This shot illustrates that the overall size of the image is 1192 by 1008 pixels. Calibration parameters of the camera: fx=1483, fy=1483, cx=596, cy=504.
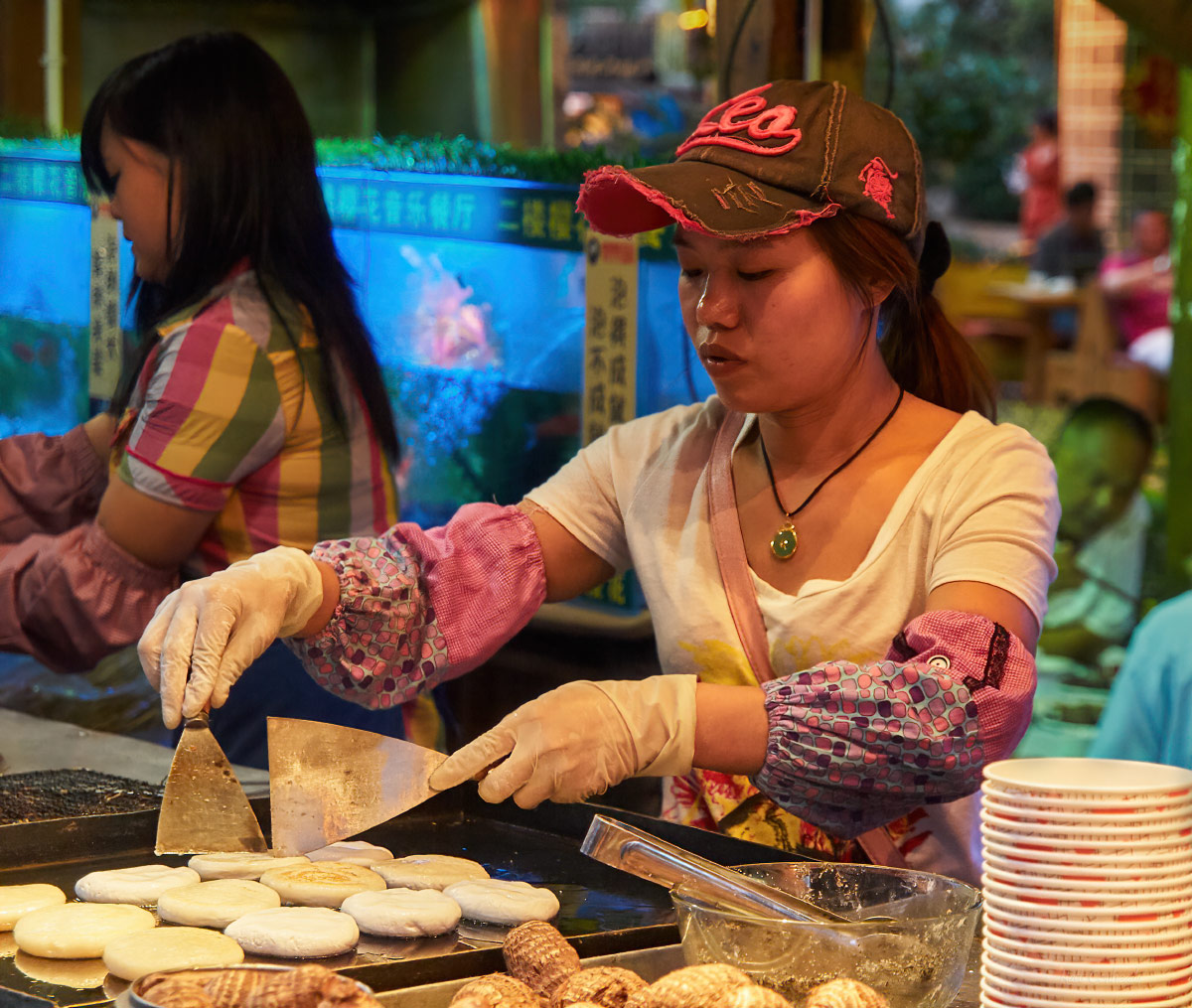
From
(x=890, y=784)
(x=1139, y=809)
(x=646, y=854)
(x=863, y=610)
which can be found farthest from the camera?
(x=863, y=610)

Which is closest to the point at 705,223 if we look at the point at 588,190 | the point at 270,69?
the point at 588,190

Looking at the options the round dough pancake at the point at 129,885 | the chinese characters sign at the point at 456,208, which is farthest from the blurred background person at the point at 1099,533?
the round dough pancake at the point at 129,885

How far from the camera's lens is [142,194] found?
220cm

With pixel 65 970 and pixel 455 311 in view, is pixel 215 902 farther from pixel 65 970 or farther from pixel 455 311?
pixel 455 311

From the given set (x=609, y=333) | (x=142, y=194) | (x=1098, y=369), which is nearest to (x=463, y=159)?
(x=609, y=333)

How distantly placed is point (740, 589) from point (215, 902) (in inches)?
→ 27.4

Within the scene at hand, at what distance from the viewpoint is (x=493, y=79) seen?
162 inches

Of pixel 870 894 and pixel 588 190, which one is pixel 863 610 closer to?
pixel 870 894

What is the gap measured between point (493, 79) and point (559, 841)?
2.88 metres

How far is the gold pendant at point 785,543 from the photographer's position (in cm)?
175

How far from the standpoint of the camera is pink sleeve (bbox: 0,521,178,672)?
2.24 m

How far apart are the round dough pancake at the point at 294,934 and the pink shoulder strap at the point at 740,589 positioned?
60 cm

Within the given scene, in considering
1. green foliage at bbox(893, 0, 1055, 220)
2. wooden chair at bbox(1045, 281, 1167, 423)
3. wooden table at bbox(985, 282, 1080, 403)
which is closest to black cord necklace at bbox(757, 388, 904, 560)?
wooden chair at bbox(1045, 281, 1167, 423)

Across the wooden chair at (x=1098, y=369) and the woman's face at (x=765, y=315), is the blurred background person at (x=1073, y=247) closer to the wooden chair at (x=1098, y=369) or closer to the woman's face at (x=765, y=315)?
the wooden chair at (x=1098, y=369)
